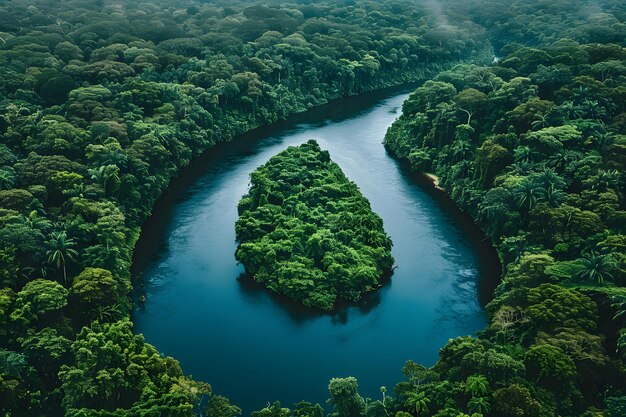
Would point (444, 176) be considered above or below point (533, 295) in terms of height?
below

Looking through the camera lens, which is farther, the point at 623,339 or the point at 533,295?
the point at 533,295

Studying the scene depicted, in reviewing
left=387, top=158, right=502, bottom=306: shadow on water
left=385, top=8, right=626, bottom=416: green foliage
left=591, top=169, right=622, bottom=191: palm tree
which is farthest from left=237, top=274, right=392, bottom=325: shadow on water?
left=591, top=169, right=622, bottom=191: palm tree

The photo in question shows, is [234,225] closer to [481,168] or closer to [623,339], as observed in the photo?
[481,168]

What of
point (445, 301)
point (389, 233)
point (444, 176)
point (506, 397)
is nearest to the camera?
point (506, 397)

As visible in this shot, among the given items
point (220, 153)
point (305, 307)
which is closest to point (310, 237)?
point (305, 307)

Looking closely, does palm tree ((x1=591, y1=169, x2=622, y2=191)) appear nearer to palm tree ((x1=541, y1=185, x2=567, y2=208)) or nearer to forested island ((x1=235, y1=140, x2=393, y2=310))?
palm tree ((x1=541, y1=185, x2=567, y2=208))

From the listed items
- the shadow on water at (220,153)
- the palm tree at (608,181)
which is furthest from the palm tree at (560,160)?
the shadow on water at (220,153)

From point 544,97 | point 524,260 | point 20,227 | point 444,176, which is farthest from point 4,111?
point 544,97
